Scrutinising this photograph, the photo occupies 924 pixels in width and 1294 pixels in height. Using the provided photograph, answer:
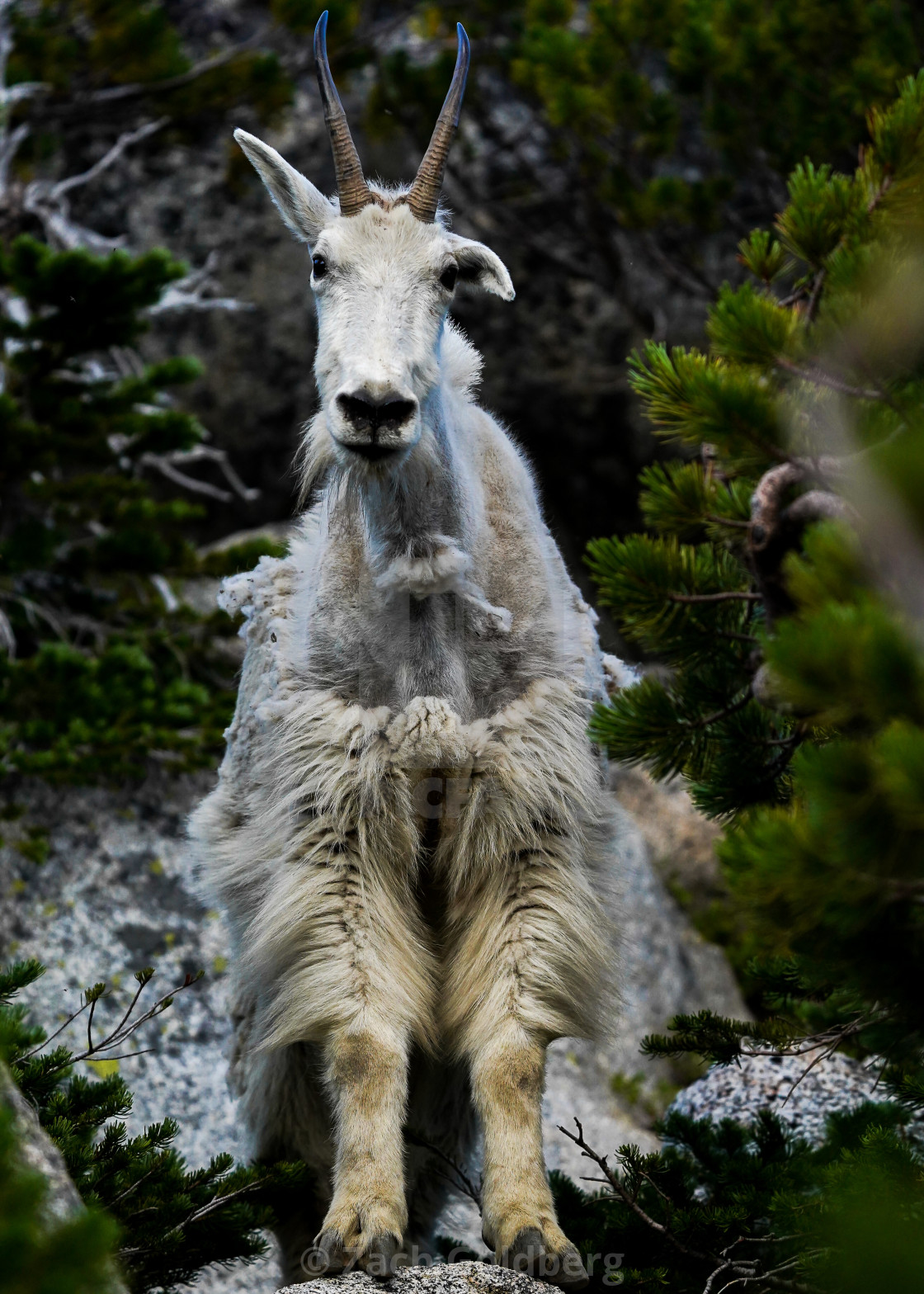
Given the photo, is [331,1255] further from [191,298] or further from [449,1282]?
[191,298]

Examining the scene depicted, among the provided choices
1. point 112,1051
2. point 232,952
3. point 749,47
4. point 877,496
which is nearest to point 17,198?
point 749,47

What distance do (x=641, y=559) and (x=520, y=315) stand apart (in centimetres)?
794

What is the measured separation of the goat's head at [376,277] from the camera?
3.71 meters

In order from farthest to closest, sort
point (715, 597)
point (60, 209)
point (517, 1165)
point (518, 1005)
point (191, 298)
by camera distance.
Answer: point (60, 209), point (191, 298), point (518, 1005), point (517, 1165), point (715, 597)

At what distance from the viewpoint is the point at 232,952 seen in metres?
4.79

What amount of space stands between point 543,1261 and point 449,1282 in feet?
0.94

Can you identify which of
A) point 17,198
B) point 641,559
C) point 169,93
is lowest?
point 641,559

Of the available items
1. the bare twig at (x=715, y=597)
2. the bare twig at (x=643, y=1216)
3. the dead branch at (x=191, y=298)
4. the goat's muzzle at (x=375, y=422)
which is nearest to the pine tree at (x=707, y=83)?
the dead branch at (x=191, y=298)

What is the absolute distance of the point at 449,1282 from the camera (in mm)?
3279

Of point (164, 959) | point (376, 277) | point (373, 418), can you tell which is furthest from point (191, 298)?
point (373, 418)

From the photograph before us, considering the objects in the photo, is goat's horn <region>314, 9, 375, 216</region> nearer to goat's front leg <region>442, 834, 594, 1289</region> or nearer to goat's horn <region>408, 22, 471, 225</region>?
goat's horn <region>408, 22, 471, 225</region>

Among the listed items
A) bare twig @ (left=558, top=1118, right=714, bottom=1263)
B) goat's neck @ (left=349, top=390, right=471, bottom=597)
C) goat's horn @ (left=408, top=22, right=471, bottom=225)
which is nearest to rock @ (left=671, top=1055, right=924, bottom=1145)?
bare twig @ (left=558, top=1118, right=714, bottom=1263)

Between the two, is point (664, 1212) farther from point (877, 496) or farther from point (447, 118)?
point (447, 118)

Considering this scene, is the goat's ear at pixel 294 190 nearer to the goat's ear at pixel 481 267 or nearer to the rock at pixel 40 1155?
the goat's ear at pixel 481 267
